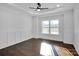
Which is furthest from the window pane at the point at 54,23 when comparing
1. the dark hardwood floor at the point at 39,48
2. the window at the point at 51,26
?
the dark hardwood floor at the point at 39,48

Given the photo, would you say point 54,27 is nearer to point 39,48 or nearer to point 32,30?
point 32,30

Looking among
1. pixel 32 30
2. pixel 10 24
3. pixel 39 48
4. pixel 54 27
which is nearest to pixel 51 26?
pixel 54 27

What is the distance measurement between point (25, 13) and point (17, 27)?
0.73ft

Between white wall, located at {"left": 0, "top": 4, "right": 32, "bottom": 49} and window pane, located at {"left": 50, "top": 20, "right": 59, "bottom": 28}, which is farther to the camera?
window pane, located at {"left": 50, "top": 20, "right": 59, "bottom": 28}

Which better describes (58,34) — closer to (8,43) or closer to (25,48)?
(25,48)

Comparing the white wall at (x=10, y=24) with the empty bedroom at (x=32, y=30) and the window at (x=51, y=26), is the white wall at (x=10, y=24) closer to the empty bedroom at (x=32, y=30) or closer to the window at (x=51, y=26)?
the empty bedroom at (x=32, y=30)

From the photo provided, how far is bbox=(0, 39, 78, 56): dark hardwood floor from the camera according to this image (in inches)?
35.7

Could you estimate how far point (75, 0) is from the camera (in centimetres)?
55

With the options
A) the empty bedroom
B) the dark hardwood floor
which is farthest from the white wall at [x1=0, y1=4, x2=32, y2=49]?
the dark hardwood floor

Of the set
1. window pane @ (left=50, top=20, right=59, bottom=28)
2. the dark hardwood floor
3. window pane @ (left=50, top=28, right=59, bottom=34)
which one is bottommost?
the dark hardwood floor

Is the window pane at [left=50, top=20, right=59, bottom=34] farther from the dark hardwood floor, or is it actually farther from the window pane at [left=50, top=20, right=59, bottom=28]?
the dark hardwood floor

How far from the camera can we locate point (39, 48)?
1.10 m

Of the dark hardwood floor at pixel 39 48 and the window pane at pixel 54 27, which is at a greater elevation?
the window pane at pixel 54 27

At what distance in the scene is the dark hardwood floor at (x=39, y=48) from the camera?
0.91 metres
